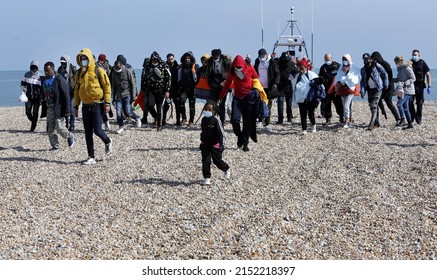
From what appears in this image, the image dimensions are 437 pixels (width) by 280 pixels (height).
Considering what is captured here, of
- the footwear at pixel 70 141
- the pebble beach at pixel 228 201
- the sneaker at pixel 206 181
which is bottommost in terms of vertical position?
the pebble beach at pixel 228 201

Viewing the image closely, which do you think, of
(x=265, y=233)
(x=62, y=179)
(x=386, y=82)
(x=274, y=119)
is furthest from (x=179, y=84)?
(x=265, y=233)

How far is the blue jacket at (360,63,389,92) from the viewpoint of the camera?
47.1 feet

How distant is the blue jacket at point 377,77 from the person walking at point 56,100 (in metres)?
6.83

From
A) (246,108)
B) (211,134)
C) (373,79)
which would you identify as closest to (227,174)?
(211,134)

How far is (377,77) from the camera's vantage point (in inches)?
565

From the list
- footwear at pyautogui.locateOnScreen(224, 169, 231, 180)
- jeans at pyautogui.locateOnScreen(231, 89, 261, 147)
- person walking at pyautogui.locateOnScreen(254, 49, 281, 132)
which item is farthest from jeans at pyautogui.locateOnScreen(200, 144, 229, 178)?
person walking at pyautogui.locateOnScreen(254, 49, 281, 132)

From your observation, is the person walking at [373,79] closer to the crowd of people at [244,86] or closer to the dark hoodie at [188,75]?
the crowd of people at [244,86]

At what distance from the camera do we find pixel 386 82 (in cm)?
1451

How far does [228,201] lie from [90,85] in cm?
367

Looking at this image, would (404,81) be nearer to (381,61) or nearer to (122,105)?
(381,61)

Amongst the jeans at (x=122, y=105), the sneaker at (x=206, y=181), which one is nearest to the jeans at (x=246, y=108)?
the sneaker at (x=206, y=181)

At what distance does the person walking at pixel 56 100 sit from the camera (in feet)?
38.7
